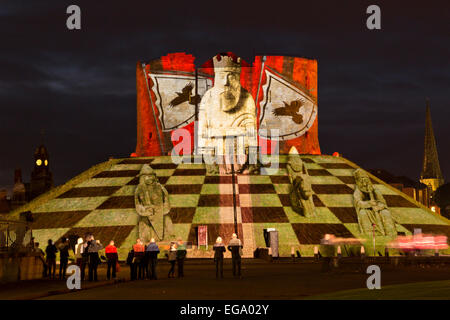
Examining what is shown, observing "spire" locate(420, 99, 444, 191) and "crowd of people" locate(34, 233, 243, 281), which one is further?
"spire" locate(420, 99, 444, 191)

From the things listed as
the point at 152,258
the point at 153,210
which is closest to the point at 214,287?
the point at 152,258

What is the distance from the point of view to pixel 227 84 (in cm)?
6228

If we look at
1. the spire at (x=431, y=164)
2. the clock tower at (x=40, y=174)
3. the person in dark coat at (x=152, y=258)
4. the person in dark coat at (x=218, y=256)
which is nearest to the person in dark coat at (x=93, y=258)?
the person in dark coat at (x=152, y=258)

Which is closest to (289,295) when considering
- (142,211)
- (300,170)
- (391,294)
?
(391,294)

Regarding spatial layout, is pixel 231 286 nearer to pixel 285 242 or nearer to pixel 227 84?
pixel 285 242

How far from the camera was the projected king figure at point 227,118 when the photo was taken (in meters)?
62.1

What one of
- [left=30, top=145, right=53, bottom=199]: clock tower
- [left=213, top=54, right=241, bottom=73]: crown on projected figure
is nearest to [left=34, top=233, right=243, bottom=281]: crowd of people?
[left=213, top=54, right=241, bottom=73]: crown on projected figure

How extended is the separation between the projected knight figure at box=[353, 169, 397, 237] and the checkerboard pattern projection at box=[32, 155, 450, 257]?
0.99 meters

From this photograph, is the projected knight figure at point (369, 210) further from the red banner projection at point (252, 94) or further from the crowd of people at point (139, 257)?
the red banner projection at point (252, 94)

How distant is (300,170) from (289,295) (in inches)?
1255

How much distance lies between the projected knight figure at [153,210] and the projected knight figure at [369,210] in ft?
46.9

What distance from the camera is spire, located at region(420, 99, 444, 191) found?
625 feet

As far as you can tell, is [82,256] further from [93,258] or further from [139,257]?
[139,257]

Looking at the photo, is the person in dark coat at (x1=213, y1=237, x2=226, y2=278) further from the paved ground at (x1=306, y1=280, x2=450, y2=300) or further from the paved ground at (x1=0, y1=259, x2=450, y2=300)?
the paved ground at (x1=306, y1=280, x2=450, y2=300)
